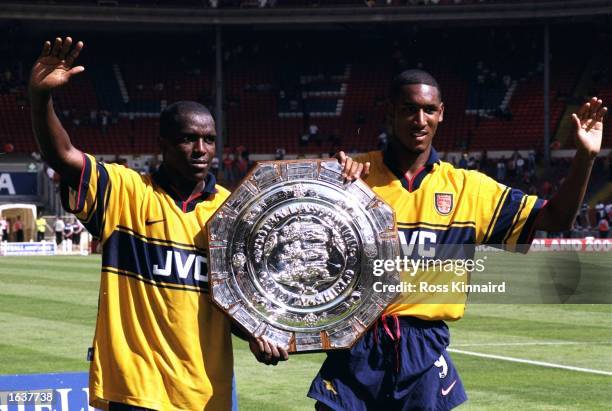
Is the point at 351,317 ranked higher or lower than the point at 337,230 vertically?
lower

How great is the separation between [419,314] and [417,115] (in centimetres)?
79

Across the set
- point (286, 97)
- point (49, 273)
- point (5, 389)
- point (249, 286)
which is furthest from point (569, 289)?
point (286, 97)

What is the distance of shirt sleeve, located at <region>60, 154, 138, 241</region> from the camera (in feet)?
15.4

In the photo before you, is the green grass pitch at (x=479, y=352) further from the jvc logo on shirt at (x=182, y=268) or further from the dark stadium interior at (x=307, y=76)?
the dark stadium interior at (x=307, y=76)

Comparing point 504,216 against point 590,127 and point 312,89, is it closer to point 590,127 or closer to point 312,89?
point 590,127

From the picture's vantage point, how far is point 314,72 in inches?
1903

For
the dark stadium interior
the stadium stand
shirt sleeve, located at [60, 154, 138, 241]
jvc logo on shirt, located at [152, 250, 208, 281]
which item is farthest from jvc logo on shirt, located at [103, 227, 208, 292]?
the stadium stand

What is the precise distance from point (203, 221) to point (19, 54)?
4371 centimetres

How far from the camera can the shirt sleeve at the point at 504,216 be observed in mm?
4910

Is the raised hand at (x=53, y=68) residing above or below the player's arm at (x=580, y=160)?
above

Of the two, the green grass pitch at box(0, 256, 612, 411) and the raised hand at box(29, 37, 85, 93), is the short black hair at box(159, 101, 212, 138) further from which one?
the green grass pitch at box(0, 256, 612, 411)

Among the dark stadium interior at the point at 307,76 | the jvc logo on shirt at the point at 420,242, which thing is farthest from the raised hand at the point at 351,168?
the dark stadium interior at the point at 307,76

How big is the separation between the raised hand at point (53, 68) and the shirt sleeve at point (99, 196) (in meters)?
0.41

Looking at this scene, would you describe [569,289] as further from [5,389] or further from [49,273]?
[49,273]
